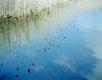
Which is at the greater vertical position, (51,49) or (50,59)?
(51,49)

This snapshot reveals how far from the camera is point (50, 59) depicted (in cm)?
1131

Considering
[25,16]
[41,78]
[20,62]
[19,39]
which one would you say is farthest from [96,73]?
[25,16]

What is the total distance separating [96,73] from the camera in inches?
383

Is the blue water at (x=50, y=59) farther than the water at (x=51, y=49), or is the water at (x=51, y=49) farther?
the water at (x=51, y=49)

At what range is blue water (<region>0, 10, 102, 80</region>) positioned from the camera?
9836 mm

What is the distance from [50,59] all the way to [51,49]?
1146 mm

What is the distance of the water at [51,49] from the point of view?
9.96 metres

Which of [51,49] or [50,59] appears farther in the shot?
[51,49]

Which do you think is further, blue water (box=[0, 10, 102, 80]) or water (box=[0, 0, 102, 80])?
water (box=[0, 0, 102, 80])

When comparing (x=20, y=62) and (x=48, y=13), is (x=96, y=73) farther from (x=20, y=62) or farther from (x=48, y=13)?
(x=48, y=13)

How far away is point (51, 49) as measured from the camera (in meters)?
12.4

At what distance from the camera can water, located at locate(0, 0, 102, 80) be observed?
9.96 meters

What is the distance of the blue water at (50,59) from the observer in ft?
32.3

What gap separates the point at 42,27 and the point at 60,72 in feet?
23.7
